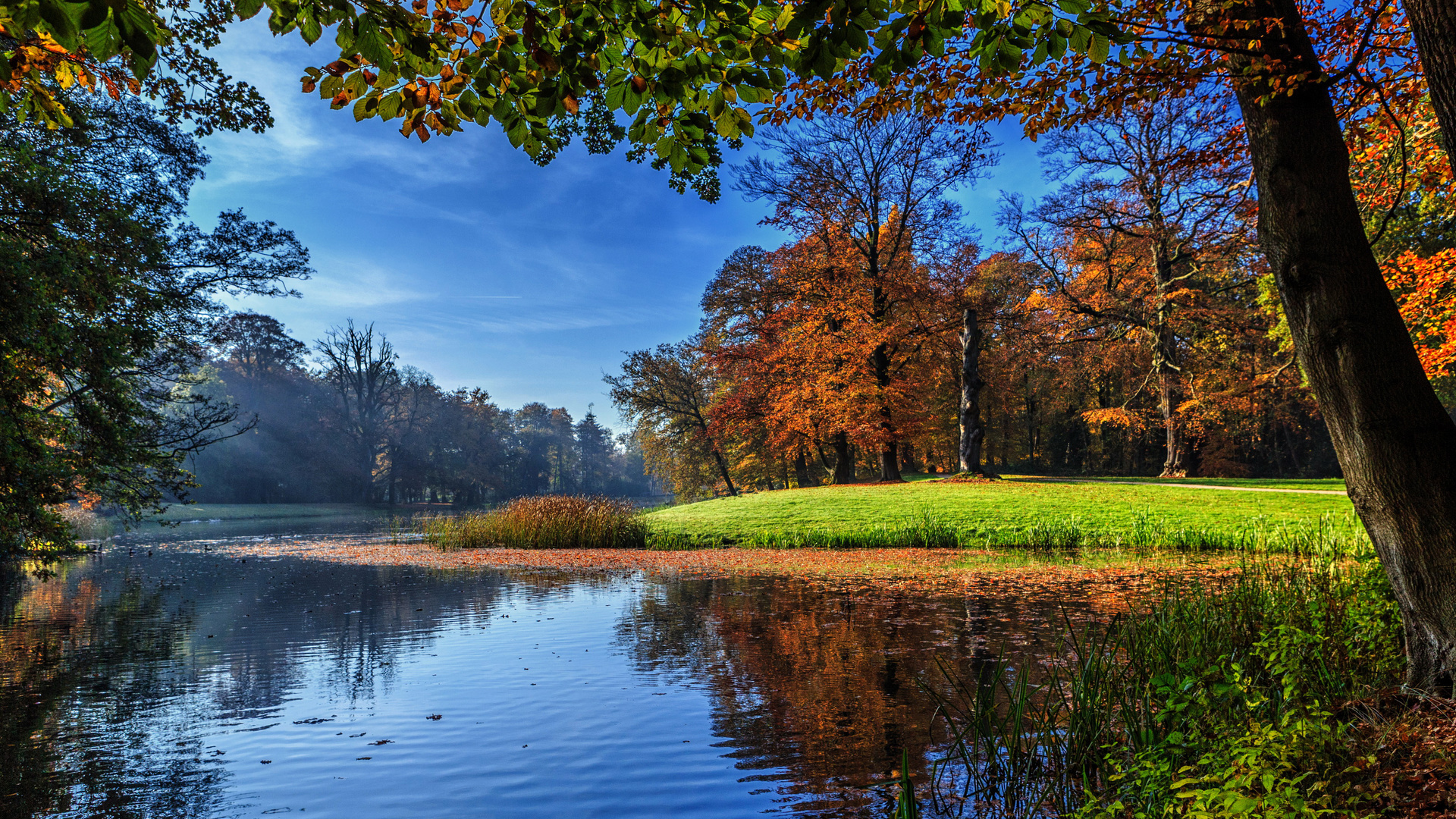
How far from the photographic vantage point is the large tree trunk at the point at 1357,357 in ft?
10.9

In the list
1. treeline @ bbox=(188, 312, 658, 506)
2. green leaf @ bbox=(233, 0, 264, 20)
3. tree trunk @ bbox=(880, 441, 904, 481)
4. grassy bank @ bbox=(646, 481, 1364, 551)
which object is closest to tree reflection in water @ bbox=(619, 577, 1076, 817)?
green leaf @ bbox=(233, 0, 264, 20)

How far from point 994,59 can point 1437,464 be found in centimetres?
298

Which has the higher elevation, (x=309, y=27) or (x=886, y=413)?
(x=886, y=413)

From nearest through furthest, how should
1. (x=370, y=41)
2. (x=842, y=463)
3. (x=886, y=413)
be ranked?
(x=370, y=41)
(x=886, y=413)
(x=842, y=463)

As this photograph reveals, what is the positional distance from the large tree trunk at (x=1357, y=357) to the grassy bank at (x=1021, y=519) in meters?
7.69

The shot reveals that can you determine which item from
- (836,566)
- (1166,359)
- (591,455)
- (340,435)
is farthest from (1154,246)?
(591,455)

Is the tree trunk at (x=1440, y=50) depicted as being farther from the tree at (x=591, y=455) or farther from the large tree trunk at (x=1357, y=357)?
the tree at (x=591, y=455)

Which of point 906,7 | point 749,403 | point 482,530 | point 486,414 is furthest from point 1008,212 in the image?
point 486,414

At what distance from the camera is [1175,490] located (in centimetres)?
1770

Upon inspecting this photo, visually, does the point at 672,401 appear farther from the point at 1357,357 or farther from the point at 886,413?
the point at 1357,357

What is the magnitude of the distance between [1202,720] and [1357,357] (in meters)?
2.01

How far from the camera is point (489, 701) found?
5332 millimetres

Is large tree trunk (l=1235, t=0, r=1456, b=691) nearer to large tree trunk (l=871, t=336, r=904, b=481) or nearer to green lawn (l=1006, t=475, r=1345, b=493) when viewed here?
green lawn (l=1006, t=475, r=1345, b=493)

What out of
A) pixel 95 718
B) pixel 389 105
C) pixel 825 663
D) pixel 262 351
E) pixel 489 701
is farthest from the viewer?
pixel 262 351
